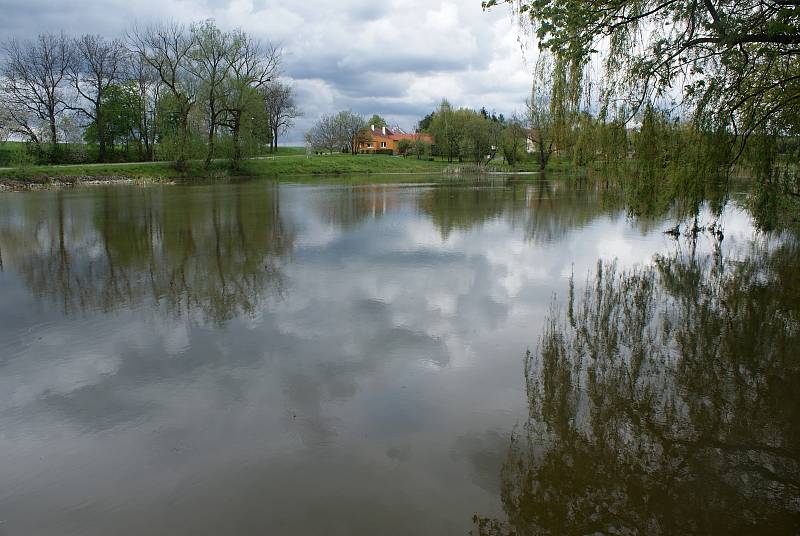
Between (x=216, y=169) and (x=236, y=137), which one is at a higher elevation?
(x=236, y=137)

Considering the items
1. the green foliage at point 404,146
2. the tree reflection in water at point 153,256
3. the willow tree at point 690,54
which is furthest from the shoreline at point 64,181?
the green foliage at point 404,146

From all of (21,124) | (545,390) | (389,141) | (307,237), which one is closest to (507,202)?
(307,237)

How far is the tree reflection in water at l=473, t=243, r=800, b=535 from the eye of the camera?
11.9ft

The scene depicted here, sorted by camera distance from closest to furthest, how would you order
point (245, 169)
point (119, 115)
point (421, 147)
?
point (245, 169)
point (119, 115)
point (421, 147)

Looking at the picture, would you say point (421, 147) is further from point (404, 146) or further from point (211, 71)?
point (211, 71)

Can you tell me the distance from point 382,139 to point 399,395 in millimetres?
117303

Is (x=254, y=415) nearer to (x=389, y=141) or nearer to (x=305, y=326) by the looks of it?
(x=305, y=326)

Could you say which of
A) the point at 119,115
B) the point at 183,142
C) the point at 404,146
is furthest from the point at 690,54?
the point at 404,146

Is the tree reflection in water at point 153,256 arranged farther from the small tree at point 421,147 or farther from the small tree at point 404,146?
the small tree at point 404,146

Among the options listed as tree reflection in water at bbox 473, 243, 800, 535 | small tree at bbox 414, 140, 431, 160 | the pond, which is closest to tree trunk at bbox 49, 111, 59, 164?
the pond

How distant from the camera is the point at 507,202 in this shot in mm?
24578

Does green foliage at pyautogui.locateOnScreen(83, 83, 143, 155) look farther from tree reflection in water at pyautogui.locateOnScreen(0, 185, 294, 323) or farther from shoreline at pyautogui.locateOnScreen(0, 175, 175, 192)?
tree reflection in water at pyautogui.locateOnScreen(0, 185, 294, 323)

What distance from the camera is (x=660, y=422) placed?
4.77m

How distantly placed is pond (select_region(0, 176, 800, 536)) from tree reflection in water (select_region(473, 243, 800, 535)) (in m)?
0.02
